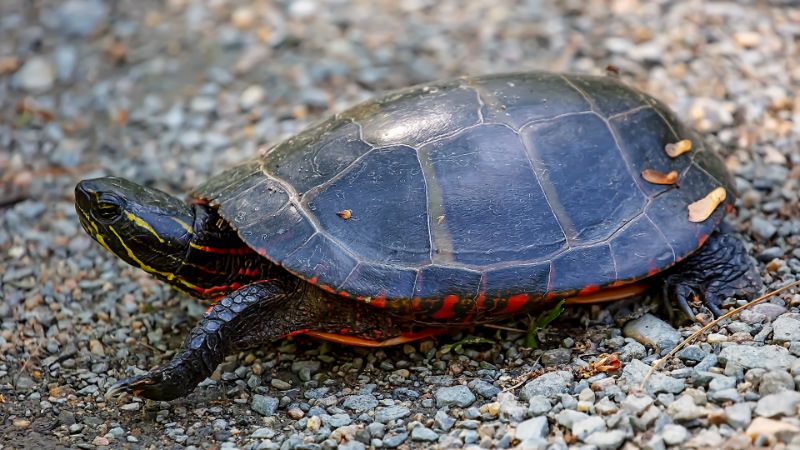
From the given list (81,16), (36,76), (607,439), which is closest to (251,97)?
(36,76)

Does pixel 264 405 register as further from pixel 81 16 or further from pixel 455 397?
pixel 81 16

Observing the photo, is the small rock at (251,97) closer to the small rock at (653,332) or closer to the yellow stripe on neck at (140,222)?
the yellow stripe on neck at (140,222)

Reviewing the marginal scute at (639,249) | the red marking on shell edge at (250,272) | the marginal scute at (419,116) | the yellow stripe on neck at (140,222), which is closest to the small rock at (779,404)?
the marginal scute at (639,249)

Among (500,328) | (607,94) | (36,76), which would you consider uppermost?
(607,94)

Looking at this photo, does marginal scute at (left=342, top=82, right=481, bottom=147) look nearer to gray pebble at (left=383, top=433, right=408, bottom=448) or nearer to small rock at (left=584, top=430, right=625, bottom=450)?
gray pebble at (left=383, top=433, right=408, bottom=448)

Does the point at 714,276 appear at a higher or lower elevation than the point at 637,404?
lower
